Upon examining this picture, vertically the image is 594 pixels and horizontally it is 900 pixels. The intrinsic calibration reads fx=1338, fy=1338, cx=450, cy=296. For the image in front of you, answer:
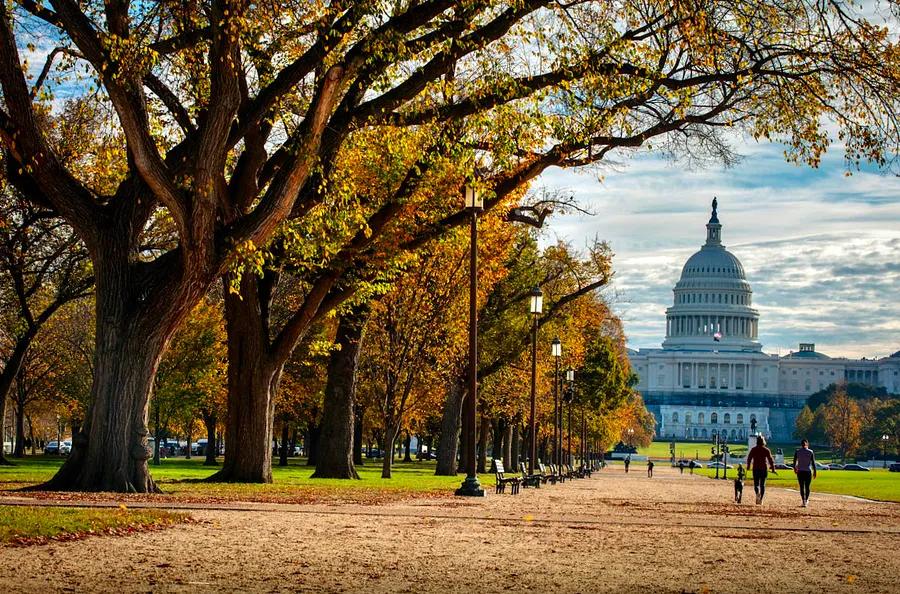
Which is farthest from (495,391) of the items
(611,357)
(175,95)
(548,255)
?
(175,95)

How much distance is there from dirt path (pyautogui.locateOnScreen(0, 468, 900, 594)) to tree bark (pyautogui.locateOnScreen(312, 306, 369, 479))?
17757 mm

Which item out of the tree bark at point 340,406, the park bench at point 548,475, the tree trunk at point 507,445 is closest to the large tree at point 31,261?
the tree bark at point 340,406

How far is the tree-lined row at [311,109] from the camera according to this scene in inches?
795

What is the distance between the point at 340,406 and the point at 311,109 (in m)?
18.8

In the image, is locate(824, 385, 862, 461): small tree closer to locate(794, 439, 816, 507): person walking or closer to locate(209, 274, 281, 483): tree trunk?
locate(794, 439, 816, 507): person walking

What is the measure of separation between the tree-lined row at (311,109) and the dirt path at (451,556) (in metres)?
4.25

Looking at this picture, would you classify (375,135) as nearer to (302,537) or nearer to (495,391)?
(302,537)

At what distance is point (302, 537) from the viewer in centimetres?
1566

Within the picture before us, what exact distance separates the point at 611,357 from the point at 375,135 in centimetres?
6239

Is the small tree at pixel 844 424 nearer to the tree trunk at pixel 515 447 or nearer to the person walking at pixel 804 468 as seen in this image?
the tree trunk at pixel 515 447

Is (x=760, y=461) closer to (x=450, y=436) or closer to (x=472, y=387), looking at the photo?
(x=472, y=387)

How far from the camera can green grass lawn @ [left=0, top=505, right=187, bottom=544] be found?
14.1 m

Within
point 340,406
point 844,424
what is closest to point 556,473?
point 340,406

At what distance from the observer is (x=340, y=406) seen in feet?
127
